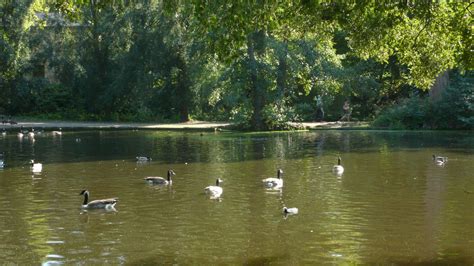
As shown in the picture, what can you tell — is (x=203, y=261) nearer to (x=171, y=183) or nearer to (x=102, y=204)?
(x=102, y=204)

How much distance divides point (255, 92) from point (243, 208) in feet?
99.9

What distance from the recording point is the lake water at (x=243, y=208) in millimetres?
15578

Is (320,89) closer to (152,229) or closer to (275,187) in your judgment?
(275,187)

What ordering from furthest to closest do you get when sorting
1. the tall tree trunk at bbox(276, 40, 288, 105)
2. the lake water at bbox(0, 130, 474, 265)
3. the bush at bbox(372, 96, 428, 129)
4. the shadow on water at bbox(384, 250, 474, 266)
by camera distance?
the bush at bbox(372, 96, 428, 129) → the tall tree trunk at bbox(276, 40, 288, 105) → the lake water at bbox(0, 130, 474, 265) → the shadow on water at bbox(384, 250, 474, 266)

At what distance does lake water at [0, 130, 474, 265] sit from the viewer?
15578mm

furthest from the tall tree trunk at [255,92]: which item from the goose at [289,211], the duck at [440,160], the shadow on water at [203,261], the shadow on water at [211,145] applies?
the shadow on water at [203,261]

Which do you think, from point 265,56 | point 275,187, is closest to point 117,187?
point 275,187

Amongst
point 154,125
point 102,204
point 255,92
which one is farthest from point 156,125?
point 102,204

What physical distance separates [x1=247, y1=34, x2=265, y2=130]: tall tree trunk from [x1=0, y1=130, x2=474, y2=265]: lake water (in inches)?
490

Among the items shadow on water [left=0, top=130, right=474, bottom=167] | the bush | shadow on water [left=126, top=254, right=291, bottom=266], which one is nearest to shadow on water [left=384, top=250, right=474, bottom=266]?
shadow on water [left=126, top=254, right=291, bottom=266]

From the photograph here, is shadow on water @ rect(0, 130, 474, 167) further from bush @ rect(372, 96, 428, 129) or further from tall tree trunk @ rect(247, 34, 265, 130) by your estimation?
bush @ rect(372, 96, 428, 129)

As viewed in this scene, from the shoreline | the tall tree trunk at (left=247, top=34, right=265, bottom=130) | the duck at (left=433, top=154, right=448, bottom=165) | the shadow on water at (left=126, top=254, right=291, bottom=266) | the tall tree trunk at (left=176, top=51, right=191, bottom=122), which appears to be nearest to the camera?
the shadow on water at (left=126, top=254, right=291, bottom=266)

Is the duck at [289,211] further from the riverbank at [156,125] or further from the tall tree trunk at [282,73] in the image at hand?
the riverbank at [156,125]

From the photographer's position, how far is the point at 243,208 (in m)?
20.8
